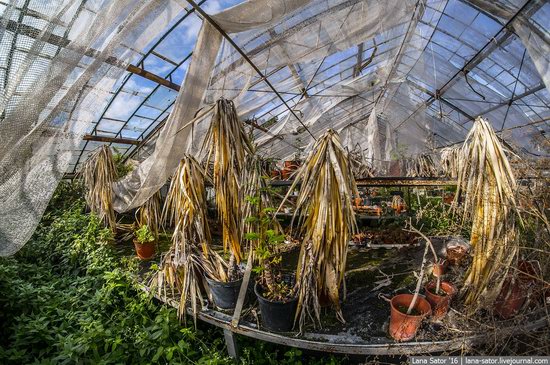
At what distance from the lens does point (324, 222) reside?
212 cm

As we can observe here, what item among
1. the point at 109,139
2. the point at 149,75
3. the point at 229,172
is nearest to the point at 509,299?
the point at 229,172

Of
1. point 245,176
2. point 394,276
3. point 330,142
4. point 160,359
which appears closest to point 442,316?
point 394,276

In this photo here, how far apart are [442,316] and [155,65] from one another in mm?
5678

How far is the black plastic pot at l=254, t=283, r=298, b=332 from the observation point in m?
2.14

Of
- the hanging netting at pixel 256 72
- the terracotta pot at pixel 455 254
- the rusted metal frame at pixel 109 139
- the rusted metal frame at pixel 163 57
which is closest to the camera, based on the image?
the hanging netting at pixel 256 72

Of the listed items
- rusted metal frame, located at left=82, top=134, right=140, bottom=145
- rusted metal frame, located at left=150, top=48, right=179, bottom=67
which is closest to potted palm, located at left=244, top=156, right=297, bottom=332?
rusted metal frame, located at left=150, top=48, right=179, bottom=67

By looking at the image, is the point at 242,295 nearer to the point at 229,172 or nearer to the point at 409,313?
the point at 229,172

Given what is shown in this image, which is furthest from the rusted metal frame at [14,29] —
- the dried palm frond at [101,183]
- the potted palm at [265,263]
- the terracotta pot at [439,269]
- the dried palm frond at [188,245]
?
the dried palm frond at [101,183]

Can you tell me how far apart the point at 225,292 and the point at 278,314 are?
60cm

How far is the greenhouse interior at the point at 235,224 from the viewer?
153 centimetres

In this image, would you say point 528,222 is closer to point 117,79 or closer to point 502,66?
point 117,79

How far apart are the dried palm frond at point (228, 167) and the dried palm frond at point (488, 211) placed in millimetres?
1905

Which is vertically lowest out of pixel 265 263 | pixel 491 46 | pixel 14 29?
pixel 265 263

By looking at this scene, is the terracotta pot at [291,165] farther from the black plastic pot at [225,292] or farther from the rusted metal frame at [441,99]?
the rusted metal frame at [441,99]
